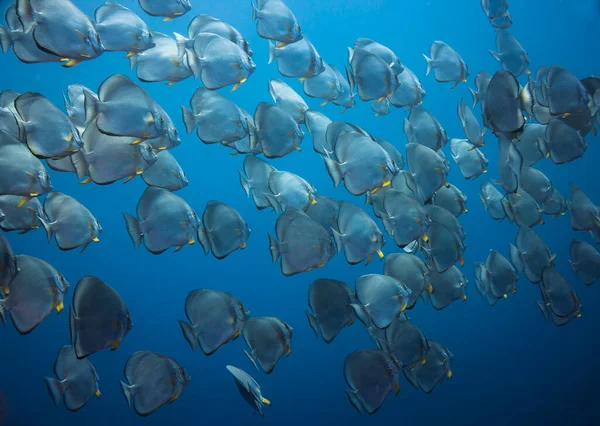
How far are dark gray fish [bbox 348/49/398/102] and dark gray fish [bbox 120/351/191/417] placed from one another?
2175 mm

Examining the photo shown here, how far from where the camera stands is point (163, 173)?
Answer: 2.94m

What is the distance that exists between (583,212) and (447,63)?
5.40ft

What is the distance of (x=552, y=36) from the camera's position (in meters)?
8.26

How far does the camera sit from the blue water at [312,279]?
256 inches

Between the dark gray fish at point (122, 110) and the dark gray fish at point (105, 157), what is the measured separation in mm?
94

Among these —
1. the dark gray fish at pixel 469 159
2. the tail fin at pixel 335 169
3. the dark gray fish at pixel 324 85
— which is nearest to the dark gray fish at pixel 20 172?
the tail fin at pixel 335 169

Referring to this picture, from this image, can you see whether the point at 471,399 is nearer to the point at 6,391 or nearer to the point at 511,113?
the point at 511,113

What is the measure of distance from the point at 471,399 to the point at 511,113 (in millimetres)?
7051

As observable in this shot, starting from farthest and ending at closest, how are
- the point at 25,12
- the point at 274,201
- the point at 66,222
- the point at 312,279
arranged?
the point at 312,279
the point at 274,201
the point at 66,222
the point at 25,12

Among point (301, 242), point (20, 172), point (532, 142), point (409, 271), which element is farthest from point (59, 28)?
point (532, 142)

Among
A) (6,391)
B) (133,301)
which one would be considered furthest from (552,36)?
(6,391)

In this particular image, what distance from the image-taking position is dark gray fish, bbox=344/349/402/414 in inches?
112

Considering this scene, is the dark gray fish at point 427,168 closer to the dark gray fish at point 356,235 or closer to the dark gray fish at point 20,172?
the dark gray fish at point 356,235

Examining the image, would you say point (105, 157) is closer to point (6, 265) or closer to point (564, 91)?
point (6, 265)
